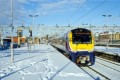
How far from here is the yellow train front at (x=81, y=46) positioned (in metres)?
22.7

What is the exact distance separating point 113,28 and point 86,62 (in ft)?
173

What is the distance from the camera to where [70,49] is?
23219 millimetres

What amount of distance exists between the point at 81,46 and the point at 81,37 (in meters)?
0.81

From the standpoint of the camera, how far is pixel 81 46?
23000 mm

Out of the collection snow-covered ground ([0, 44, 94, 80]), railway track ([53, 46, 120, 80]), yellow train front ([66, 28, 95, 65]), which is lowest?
railway track ([53, 46, 120, 80])

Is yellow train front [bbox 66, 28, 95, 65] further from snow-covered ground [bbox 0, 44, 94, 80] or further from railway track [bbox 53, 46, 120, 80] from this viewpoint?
snow-covered ground [bbox 0, 44, 94, 80]

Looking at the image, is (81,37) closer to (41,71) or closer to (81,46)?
(81,46)

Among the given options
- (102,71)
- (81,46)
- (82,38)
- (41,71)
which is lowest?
(102,71)

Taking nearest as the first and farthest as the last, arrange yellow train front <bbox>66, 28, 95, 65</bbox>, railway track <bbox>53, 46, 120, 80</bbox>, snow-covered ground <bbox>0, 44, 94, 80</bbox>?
snow-covered ground <bbox>0, 44, 94, 80</bbox>
railway track <bbox>53, 46, 120, 80</bbox>
yellow train front <bbox>66, 28, 95, 65</bbox>

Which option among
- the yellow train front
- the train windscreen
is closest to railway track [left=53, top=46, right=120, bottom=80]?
the yellow train front

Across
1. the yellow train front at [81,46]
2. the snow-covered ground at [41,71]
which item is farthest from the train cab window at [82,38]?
the snow-covered ground at [41,71]

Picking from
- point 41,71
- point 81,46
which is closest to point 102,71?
point 81,46

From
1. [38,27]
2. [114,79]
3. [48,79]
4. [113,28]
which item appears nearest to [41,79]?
[48,79]

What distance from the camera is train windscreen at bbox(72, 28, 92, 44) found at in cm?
2319
